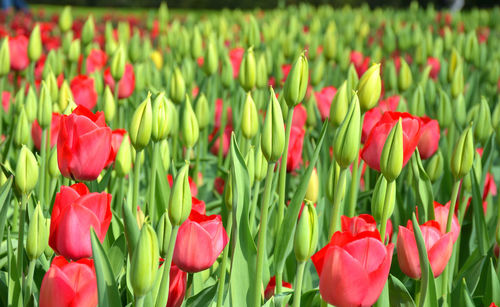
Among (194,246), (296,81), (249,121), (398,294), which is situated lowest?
(398,294)

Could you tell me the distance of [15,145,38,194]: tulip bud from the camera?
121 cm

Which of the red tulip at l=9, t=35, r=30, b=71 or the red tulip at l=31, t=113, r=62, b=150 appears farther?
the red tulip at l=9, t=35, r=30, b=71

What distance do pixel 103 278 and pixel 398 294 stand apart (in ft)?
1.68

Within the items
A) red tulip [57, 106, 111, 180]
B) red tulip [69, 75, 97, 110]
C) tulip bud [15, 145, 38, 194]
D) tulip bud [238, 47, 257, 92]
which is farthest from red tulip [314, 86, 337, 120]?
tulip bud [15, 145, 38, 194]

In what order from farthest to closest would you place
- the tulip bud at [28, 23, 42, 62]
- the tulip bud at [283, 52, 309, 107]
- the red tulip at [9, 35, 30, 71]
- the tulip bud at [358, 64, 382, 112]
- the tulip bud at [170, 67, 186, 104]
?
the red tulip at [9, 35, 30, 71]
the tulip bud at [28, 23, 42, 62]
the tulip bud at [170, 67, 186, 104]
the tulip bud at [358, 64, 382, 112]
the tulip bud at [283, 52, 309, 107]

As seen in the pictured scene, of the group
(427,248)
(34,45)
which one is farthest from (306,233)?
(34,45)

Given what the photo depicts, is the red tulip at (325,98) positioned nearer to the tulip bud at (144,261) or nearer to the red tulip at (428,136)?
the red tulip at (428,136)

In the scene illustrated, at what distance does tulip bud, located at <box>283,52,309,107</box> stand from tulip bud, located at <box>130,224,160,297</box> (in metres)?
0.42

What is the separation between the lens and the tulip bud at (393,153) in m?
1.16

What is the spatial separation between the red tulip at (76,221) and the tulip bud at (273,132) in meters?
0.26

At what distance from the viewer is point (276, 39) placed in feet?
13.8

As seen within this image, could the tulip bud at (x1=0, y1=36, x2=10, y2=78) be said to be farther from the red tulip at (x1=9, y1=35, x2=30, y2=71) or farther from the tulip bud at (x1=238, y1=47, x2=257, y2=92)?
the tulip bud at (x1=238, y1=47, x2=257, y2=92)

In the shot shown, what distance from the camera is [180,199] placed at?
1.00 m

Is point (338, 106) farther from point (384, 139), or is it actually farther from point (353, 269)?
point (353, 269)
